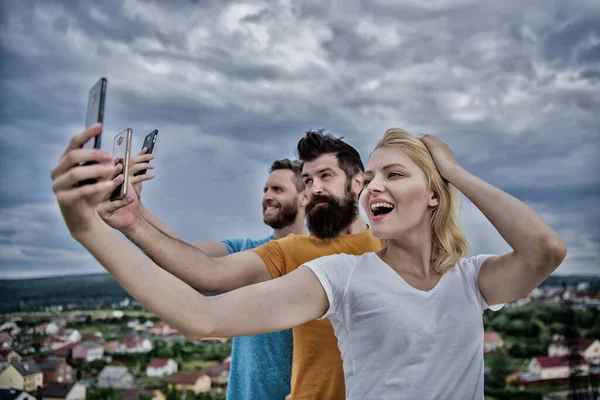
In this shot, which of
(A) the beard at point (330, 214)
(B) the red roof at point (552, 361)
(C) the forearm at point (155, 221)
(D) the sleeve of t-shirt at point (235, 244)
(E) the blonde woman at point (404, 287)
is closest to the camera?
(E) the blonde woman at point (404, 287)

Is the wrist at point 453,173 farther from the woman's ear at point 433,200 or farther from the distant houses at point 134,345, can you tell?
the distant houses at point 134,345

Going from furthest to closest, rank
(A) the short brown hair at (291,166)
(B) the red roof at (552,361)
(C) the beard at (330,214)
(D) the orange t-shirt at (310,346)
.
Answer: (B) the red roof at (552,361) < (A) the short brown hair at (291,166) < (C) the beard at (330,214) < (D) the orange t-shirt at (310,346)

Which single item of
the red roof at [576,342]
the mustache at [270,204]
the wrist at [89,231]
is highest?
the mustache at [270,204]

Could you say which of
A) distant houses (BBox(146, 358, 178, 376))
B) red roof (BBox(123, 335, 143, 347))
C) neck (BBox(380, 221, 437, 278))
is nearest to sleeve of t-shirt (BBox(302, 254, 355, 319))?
neck (BBox(380, 221, 437, 278))

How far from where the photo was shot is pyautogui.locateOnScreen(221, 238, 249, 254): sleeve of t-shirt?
2.63 meters

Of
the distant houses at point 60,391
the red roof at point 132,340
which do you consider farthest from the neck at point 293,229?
the distant houses at point 60,391

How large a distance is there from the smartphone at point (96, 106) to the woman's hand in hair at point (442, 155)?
872 millimetres

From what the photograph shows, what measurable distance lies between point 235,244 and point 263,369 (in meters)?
0.65

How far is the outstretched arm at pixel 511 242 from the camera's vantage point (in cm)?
133

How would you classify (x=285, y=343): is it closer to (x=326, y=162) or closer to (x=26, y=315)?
(x=326, y=162)

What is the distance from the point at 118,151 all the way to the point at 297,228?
1.76 metres

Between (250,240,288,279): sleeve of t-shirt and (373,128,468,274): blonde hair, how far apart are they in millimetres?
584

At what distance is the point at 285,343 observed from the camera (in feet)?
7.54

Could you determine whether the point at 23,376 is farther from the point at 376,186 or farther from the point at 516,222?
the point at 516,222
